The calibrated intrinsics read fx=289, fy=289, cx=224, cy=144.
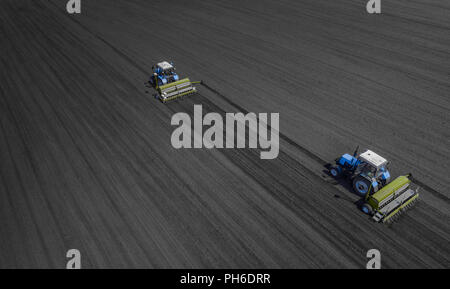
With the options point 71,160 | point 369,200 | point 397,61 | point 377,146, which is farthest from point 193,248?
point 397,61

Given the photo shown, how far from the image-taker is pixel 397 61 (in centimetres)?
2120

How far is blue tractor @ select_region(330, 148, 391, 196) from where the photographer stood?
35.4 feet

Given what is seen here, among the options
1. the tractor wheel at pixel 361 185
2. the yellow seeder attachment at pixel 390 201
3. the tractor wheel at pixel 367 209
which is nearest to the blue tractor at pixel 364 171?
the tractor wheel at pixel 361 185

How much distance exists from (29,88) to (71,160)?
8.64 m

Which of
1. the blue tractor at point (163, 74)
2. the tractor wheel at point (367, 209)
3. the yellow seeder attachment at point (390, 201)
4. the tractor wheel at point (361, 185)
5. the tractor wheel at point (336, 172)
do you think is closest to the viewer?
the yellow seeder attachment at point (390, 201)

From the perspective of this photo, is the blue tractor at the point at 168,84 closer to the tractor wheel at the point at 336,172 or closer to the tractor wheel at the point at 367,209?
the tractor wheel at the point at 336,172

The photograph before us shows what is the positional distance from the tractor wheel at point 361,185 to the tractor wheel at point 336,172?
84cm

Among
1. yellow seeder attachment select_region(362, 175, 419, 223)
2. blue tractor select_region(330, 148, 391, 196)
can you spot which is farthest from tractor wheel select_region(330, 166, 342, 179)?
yellow seeder attachment select_region(362, 175, 419, 223)

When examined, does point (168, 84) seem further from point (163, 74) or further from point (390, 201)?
point (390, 201)

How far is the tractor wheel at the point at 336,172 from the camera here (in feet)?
39.8

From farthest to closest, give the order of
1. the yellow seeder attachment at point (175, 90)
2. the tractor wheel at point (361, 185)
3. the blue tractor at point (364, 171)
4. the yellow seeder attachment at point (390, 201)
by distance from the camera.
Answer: the yellow seeder attachment at point (175, 90) < the tractor wheel at point (361, 185) < the blue tractor at point (364, 171) < the yellow seeder attachment at point (390, 201)

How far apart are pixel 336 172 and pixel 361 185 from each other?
1.21m

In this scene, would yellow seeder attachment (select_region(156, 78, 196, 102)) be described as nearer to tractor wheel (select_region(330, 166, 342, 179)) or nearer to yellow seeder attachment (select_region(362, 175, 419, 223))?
tractor wheel (select_region(330, 166, 342, 179))
